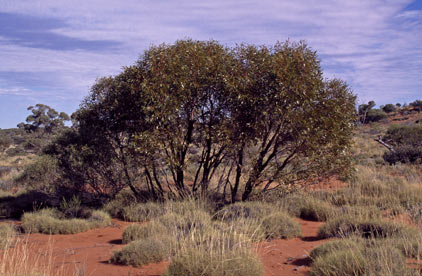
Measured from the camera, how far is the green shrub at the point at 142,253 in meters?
7.29

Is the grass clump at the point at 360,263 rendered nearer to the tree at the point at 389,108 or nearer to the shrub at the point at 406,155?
the shrub at the point at 406,155

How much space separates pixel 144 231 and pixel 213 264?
347 centimetres

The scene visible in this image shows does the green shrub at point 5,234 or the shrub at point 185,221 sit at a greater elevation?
the shrub at point 185,221

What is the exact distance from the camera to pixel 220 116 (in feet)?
36.5

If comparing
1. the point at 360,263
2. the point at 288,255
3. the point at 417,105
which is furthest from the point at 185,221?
the point at 417,105

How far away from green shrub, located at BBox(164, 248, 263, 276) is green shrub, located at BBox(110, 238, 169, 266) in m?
1.38

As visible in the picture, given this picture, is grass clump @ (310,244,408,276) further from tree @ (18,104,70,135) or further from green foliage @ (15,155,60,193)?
tree @ (18,104,70,135)

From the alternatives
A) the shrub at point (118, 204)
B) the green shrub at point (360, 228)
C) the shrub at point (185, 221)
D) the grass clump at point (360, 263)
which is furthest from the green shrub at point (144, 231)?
the green shrub at point (360, 228)

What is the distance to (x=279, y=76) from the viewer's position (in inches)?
394

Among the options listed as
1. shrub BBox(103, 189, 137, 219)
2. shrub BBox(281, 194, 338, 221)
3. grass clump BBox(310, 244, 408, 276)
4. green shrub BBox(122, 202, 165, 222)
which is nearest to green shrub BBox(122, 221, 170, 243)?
green shrub BBox(122, 202, 165, 222)

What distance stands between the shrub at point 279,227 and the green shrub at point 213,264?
327cm

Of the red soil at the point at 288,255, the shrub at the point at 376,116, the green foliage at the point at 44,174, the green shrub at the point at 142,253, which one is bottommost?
the red soil at the point at 288,255

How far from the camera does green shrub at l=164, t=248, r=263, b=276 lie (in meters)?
5.60

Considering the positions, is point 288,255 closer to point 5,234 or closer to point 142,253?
point 142,253
